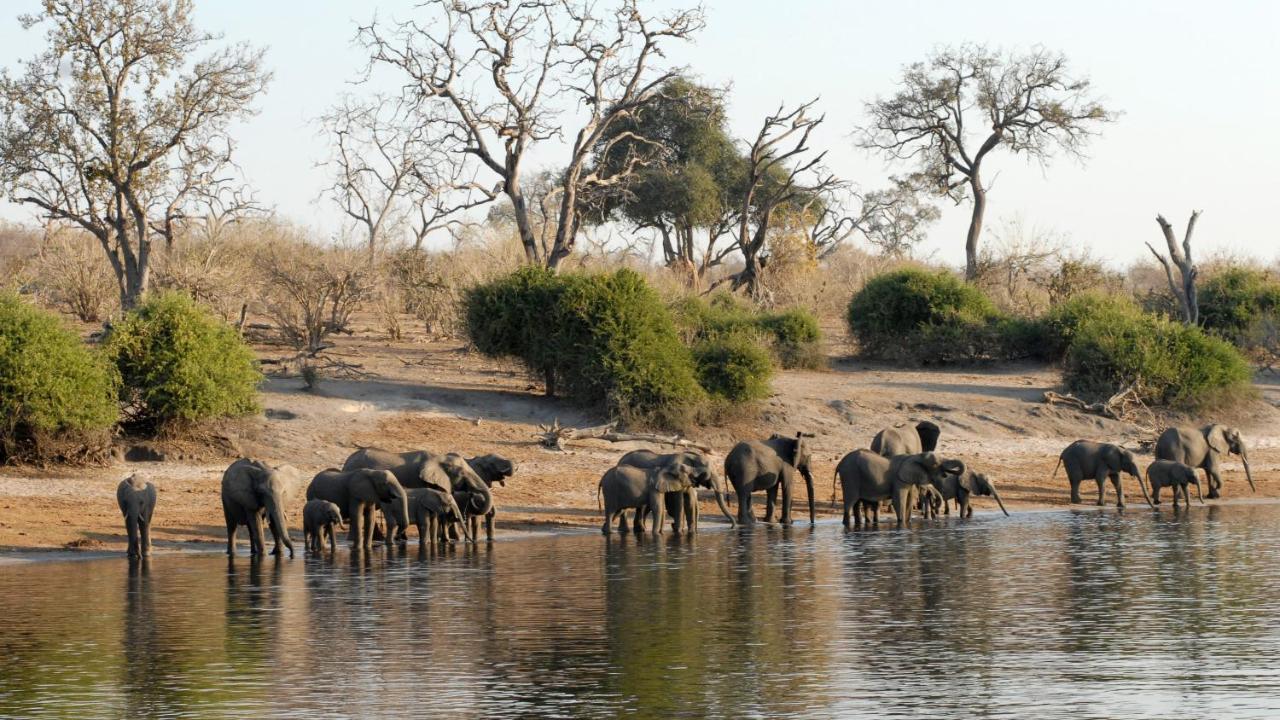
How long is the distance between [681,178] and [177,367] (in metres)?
32.4

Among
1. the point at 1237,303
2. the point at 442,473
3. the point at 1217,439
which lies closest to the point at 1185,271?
the point at 1237,303

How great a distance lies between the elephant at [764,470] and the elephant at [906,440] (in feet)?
6.19

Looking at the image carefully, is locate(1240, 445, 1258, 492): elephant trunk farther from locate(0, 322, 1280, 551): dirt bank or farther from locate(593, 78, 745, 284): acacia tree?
locate(593, 78, 745, 284): acacia tree

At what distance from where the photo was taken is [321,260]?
1368 inches

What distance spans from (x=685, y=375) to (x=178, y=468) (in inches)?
341

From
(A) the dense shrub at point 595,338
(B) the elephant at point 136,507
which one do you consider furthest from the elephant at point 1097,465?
(B) the elephant at point 136,507

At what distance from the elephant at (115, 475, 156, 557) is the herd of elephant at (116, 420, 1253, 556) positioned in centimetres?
1

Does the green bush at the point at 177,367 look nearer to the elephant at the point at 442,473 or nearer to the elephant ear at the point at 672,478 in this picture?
the elephant at the point at 442,473

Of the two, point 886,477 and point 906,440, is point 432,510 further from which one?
point 906,440

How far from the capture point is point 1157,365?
32.1 meters

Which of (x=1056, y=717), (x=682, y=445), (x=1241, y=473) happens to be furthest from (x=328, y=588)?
(x=1241, y=473)

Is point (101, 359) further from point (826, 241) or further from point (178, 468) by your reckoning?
point (826, 241)

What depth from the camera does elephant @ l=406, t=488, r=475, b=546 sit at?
20266 millimetres

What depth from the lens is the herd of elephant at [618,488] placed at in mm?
19016
